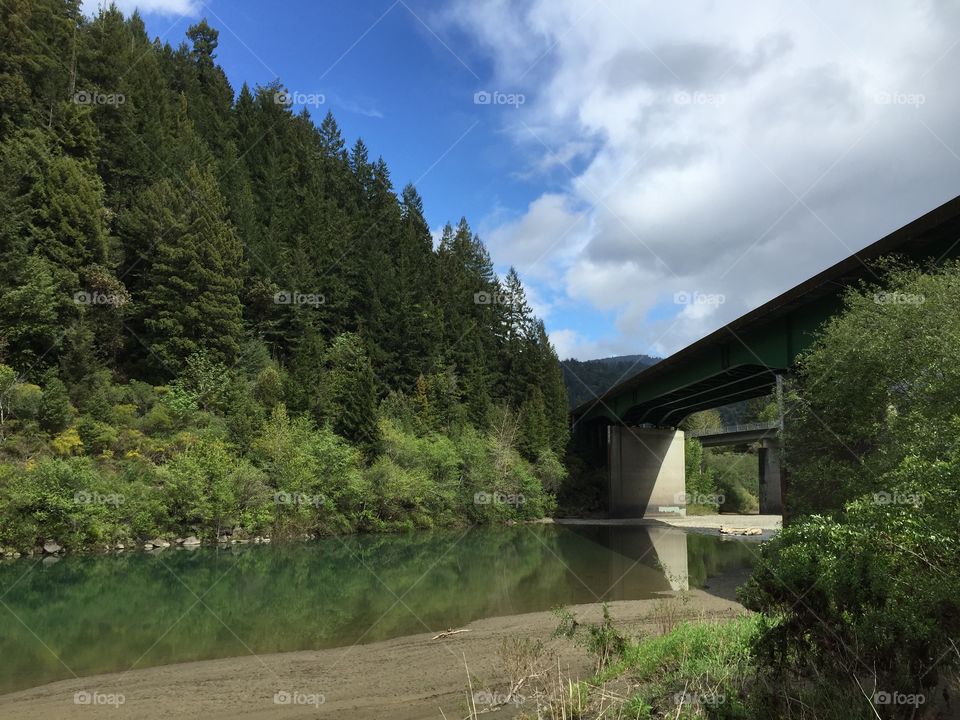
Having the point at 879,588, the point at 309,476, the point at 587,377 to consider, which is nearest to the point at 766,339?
the point at 879,588

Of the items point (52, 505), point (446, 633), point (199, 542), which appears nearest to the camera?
point (446, 633)

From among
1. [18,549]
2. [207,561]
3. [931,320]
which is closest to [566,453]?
[207,561]

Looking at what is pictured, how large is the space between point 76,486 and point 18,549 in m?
3.41

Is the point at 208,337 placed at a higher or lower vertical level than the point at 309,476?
higher

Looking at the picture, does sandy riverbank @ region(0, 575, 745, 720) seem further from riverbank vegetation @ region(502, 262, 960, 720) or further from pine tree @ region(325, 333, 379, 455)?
pine tree @ region(325, 333, 379, 455)

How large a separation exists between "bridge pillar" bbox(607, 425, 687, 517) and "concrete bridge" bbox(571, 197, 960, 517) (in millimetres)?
106

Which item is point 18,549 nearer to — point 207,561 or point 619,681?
point 207,561

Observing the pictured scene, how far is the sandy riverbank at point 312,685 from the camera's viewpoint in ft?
32.4

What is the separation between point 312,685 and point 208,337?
43.6 metres

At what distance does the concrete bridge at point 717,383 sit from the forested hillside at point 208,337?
27.2 ft

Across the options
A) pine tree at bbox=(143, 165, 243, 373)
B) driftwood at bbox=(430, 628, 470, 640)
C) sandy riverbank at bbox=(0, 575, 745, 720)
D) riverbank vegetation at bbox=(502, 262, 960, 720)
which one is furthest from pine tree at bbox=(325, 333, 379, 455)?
riverbank vegetation at bbox=(502, 262, 960, 720)

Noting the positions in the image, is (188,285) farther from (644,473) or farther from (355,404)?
(644,473)

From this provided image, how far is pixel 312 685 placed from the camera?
36.7ft

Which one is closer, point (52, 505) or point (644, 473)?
point (52, 505)
